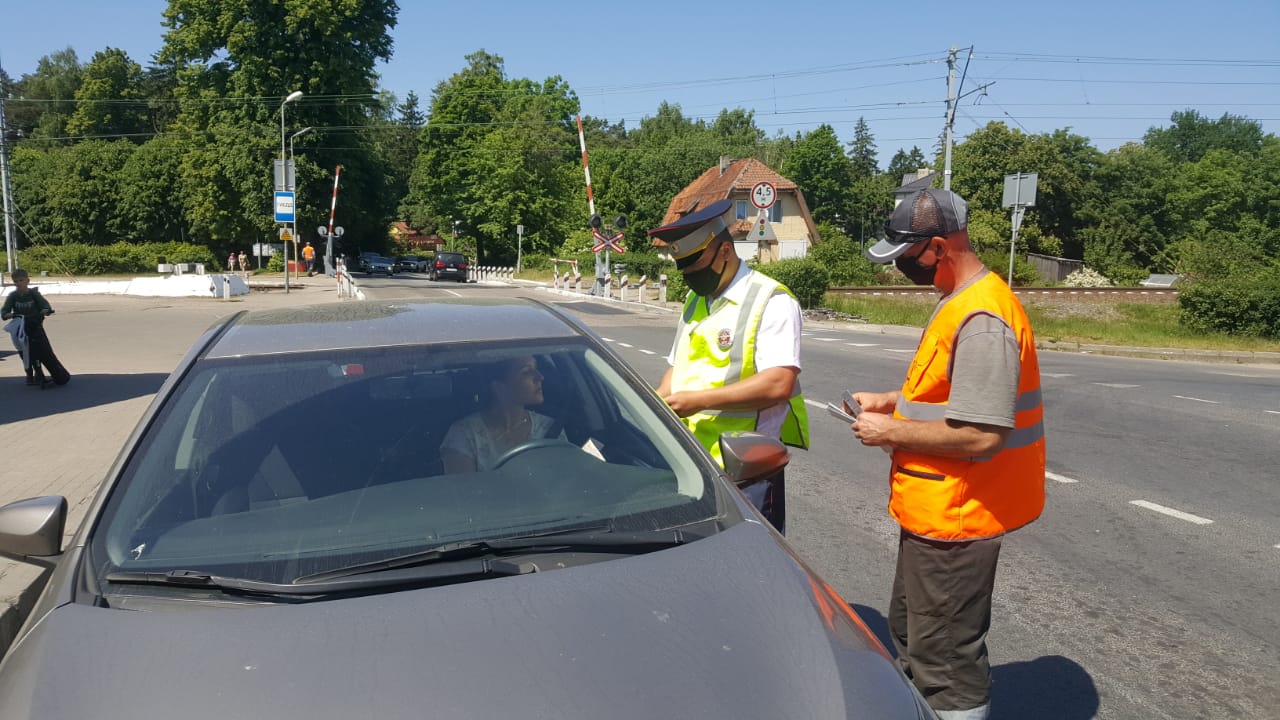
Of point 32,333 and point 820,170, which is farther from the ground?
point 820,170

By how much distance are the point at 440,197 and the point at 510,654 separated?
234ft

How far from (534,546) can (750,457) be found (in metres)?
0.83

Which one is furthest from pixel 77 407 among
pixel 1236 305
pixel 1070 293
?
pixel 1070 293

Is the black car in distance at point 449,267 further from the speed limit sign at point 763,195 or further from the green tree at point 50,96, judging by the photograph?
the green tree at point 50,96

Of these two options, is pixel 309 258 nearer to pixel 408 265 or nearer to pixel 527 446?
pixel 408 265

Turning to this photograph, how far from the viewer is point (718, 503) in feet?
8.22

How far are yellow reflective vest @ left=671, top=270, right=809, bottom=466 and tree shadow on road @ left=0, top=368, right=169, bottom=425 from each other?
9.07 metres

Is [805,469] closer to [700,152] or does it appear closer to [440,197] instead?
[440,197]

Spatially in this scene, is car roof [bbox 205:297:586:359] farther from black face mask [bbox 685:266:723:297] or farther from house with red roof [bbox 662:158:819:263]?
house with red roof [bbox 662:158:819:263]

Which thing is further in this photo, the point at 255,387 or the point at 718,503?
the point at 255,387

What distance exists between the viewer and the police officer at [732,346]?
11.1ft

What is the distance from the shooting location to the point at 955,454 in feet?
8.61

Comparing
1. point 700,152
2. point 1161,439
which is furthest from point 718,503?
point 700,152

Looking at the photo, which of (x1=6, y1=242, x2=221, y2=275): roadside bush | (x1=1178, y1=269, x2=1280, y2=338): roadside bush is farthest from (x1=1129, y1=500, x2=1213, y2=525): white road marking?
(x1=6, y1=242, x2=221, y2=275): roadside bush
